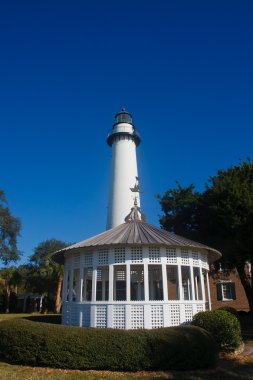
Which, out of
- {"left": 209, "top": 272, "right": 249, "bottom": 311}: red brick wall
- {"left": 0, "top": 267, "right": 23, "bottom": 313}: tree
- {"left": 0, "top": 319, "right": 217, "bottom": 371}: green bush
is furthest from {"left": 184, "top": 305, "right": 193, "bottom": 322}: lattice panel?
{"left": 0, "top": 267, "right": 23, "bottom": 313}: tree

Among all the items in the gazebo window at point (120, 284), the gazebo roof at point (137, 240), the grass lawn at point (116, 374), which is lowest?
the grass lawn at point (116, 374)

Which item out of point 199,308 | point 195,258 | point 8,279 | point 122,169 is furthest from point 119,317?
point 8,279

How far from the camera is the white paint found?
1236 inches

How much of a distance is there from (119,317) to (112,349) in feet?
11.9

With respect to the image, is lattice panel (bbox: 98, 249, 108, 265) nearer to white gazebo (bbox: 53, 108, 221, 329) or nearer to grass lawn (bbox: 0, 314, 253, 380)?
white gazebo (bbox: 53, 108, 221, 329)

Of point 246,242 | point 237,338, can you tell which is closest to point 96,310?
point 237,338

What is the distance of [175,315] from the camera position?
565 inches

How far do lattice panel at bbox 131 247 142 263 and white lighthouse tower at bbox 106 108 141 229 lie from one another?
14.2 m

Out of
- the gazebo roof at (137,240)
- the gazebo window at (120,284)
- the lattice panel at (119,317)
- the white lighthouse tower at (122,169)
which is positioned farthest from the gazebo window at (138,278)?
the white lighthouse tower at (122,169)

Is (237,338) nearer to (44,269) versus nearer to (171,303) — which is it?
(171,303)

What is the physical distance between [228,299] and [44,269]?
73.9 feet

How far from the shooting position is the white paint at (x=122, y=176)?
1236 inches

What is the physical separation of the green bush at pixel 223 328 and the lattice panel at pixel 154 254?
3093mm

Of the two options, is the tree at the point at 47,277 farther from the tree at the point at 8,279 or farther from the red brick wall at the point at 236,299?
the red brick wall at the point at 236,299
